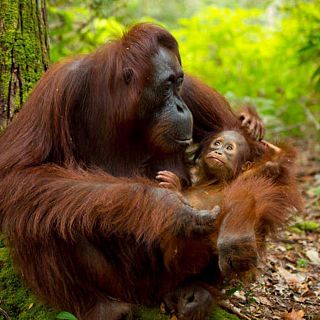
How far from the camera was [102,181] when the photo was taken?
10.1 feet

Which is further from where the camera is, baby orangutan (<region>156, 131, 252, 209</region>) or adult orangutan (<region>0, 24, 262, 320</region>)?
baby orangutan (<region>156, 131, 252, 209</region>)

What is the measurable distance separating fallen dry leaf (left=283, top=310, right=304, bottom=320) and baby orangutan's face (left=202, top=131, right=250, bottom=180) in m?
0.93

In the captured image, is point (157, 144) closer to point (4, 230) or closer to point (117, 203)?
point (117, 203)

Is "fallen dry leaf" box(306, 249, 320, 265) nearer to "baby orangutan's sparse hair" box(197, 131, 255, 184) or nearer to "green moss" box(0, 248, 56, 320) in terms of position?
"baby orangutan's sparse hair" box(197, 131, 255, 184)

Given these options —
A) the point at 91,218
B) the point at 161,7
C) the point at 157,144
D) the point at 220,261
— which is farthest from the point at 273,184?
the point at 161,7

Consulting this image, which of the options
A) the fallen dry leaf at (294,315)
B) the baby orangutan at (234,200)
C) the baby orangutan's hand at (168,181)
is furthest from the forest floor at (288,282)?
the baby orangutan's hand at (168,181)

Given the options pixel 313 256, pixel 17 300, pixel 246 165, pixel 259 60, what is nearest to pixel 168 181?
pixel 246 165

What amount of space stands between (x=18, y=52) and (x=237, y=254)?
6.88ft

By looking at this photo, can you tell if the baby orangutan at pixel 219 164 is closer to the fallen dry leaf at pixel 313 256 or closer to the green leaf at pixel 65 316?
the green leaf at pixel 65 316

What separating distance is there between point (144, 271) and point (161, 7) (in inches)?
567

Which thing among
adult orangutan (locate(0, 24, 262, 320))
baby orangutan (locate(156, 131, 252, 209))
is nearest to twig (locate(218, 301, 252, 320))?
adult orangutan (locate(0, 24, 262, 320))

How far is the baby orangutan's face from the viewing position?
3.66m

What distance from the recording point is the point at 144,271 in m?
3.23

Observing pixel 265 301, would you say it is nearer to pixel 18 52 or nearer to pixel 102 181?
pixel 102 181
